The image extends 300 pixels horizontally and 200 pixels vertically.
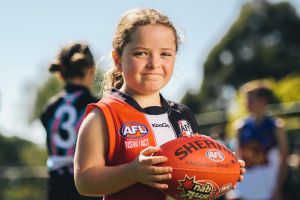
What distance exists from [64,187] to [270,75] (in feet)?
157

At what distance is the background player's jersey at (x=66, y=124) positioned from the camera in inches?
202

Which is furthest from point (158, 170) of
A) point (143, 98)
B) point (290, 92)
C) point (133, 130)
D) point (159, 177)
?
point (290, 92)

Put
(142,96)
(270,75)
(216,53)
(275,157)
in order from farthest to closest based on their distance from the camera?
(216,53) → (270,75) → (275,157) → (142,96)

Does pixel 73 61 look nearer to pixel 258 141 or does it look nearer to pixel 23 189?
pixel 258 141

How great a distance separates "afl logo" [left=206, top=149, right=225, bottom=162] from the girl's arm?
11.7 inches

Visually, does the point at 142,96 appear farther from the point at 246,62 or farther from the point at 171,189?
the point at 246,62

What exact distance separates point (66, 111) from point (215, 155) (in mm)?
2495

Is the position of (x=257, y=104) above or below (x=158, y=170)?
below

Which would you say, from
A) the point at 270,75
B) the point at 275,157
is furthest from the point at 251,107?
the point at 270,75

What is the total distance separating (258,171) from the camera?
705cm

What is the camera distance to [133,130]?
2.92 metres

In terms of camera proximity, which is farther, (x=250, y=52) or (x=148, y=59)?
(x=250, y=52)

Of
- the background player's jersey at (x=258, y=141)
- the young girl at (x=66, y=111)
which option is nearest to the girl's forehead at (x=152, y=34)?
the young girl at (x=66, y=111)

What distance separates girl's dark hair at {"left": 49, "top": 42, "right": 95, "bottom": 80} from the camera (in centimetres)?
519
